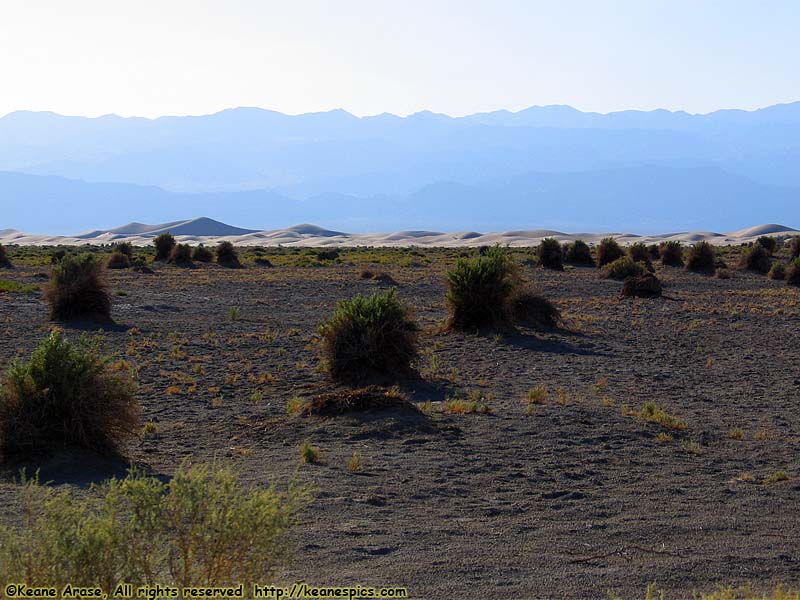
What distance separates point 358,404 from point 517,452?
8.46 feet

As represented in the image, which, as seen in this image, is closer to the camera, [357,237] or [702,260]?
[702,260]

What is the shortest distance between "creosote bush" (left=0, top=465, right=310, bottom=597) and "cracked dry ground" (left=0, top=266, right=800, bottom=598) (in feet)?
5.12

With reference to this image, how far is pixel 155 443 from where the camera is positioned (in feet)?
35.3

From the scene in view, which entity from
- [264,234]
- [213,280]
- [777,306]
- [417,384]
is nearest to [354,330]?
[417,384]

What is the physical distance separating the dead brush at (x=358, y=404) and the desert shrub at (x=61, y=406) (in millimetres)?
2789

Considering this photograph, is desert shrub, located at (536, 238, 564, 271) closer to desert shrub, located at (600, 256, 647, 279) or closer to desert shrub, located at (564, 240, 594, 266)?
desert shrub, located at (564, 240, 594, 266)

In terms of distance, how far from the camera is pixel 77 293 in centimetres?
2261

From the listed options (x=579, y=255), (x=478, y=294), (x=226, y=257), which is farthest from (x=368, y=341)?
(x=579, y=255)

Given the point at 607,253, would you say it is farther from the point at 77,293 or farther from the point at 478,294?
the point at 77,293

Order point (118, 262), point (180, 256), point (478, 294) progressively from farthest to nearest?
1. point (180, 256)
2. point (118, 262)
3. point (478, 294)

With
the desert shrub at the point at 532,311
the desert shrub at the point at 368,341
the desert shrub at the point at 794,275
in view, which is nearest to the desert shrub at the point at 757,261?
the desert shrub at the point at 794,275

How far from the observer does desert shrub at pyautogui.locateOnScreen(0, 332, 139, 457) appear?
9.50 meters

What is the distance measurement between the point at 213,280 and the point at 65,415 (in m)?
28.1

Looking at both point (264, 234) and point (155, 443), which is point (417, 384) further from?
point (264, 234)
